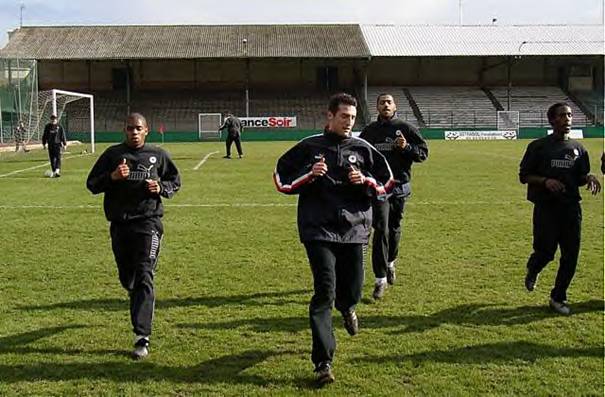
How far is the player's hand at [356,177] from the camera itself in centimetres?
487

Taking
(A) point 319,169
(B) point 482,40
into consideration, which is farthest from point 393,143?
(B) point 482,40

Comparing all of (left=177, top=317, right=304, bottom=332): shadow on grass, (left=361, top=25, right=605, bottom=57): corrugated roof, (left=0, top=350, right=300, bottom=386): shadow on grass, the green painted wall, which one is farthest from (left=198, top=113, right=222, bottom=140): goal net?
(left=0, top=350, right=300, bottom=386): shadow on grass

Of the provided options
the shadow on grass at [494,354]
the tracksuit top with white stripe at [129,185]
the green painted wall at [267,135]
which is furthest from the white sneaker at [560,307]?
the green painted wall at [267,135]

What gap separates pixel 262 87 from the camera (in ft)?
189

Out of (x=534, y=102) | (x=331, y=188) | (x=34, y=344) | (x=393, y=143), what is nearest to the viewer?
(x=331, y=188)

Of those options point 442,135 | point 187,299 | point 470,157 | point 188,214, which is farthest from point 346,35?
point 187,299

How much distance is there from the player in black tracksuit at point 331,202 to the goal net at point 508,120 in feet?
162

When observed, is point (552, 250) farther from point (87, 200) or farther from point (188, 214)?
point (87, 200)

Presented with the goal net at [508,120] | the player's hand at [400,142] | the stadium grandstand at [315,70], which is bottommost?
the player's hand at [400,142]

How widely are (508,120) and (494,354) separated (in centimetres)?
4984

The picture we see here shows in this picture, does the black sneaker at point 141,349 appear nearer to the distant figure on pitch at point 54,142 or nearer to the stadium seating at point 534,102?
the distant figure on pitch at point 54,142

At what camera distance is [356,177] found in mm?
4875

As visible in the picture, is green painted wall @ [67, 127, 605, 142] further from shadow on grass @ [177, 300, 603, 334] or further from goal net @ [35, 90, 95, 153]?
shadow on grass @ [177, 300, 603, 334]

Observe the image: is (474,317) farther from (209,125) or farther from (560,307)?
(209,125)
